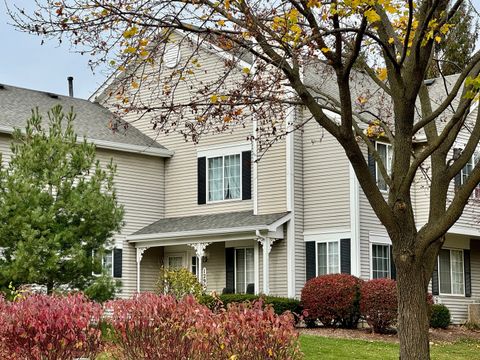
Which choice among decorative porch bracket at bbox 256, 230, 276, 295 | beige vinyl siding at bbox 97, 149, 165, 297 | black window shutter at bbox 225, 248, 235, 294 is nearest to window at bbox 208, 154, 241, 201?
black window shutter at bbox 225, 248, 235, 294

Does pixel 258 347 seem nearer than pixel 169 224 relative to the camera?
Yes

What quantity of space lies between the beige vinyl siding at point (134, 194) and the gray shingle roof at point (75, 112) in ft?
1.79

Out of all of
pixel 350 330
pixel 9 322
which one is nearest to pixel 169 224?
pixel 350 330

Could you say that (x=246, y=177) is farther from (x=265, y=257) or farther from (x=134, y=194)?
(x=134, y=194)

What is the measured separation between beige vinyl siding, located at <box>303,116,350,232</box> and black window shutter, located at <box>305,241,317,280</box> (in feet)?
1.66

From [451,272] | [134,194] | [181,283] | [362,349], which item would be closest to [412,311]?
[362,349]

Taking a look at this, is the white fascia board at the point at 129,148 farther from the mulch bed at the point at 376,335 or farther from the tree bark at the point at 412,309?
the tree bark at the point at 412,309

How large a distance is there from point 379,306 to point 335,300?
126 centimetres

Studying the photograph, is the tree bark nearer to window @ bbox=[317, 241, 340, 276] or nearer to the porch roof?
the porch roof

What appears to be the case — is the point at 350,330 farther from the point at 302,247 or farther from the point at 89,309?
the point at 89,309

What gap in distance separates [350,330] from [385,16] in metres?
12.4

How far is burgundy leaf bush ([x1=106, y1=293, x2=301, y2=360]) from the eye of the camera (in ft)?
27.8

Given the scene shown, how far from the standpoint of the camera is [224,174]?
2820 cm

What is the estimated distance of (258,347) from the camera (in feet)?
27.8
